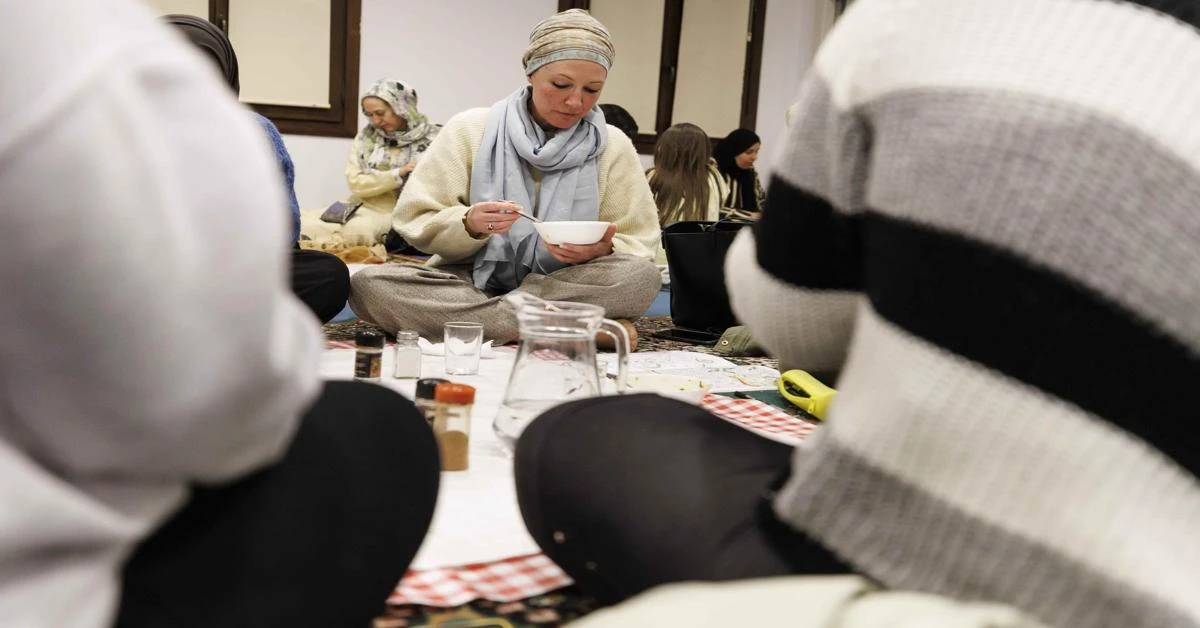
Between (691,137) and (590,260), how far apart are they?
1653 millimetres

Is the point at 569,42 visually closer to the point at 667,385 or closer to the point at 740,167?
the point at 667,385

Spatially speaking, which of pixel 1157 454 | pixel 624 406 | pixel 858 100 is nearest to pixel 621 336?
pixel 624 406

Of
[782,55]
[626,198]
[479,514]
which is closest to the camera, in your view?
[479,514]

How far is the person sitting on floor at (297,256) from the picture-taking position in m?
2.39

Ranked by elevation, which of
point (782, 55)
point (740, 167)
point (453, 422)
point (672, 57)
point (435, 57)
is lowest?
point (453, 422)

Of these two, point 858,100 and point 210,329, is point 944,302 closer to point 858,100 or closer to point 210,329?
point 858,100

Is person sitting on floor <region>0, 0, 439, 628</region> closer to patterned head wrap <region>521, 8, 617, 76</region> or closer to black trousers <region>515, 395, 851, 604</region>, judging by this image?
black trousers <region>515, 395, 851, 604</region>

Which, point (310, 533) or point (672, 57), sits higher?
point (672, 57)

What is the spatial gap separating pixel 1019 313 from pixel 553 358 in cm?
78

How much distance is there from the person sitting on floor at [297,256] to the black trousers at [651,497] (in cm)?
152

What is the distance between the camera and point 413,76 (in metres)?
6.09

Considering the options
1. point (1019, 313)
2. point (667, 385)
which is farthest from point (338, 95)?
point (1019, 313)

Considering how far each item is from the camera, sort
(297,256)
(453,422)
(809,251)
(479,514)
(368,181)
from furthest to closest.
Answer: (368,181) → (297,256) → (453,422) → (479,514) → (809,251)

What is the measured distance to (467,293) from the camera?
2.62 m
